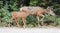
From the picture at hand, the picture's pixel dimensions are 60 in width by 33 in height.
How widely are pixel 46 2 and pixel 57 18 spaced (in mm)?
1392

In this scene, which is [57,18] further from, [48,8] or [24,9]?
[24,9]

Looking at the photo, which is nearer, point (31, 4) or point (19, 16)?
point (19, 16)

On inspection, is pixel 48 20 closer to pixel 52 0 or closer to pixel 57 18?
pixel 57 18

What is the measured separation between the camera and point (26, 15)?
546 inches

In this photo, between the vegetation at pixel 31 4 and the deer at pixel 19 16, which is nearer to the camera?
the deer at pixel 19 16

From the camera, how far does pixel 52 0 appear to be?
51.8 ft

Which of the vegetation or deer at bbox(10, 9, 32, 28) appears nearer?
deer at bbox(10, 9, 32, 28)

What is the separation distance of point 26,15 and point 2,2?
2182 millimetres

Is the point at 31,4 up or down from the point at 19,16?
up
